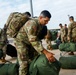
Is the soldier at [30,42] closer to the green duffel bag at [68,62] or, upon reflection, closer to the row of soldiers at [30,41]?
the row of soldiers at [30,41]

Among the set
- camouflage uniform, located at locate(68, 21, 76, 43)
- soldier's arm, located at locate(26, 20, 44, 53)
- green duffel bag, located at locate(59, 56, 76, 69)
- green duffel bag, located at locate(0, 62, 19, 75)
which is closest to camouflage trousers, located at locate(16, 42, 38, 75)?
green duffel bag, located at locate(0, 62, 19, 75)

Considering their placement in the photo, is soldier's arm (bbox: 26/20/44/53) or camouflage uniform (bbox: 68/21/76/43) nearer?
soldier's arm (bbox: 26/20/44/53)

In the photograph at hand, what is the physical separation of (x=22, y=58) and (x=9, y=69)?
605mm

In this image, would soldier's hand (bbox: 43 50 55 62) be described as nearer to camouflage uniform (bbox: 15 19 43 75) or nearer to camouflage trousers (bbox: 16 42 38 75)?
camouflage uniform (bbox: 15 19 43 75)

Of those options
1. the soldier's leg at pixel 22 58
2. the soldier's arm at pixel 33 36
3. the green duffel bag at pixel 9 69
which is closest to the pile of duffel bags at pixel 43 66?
the soldier's leg at pixel 22 58

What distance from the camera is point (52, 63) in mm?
4957

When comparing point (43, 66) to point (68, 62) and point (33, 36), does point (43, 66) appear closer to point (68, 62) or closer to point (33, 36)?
point (33, 36)

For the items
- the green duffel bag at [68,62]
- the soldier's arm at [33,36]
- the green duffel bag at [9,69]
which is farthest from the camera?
the green duffel bag at [68,62]

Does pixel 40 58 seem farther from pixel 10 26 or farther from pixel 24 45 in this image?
pixel 10 26

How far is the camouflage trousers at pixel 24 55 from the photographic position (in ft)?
17.5

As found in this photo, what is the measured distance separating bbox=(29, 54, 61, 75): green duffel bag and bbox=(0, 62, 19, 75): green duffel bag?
68cm

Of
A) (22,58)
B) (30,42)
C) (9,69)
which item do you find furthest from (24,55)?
(9,69)

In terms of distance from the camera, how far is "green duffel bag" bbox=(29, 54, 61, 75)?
16.3 ft

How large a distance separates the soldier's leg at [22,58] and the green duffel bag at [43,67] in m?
0.24
